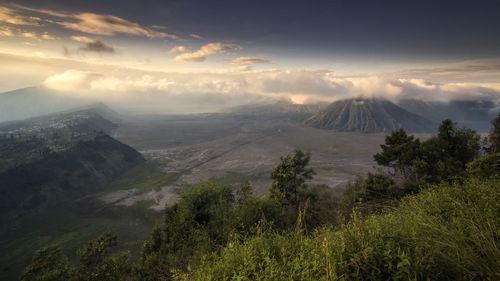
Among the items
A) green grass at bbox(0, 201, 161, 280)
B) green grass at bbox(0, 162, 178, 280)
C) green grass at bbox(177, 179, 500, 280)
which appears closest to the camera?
green grass at bbox(177, 179, 500, 280)

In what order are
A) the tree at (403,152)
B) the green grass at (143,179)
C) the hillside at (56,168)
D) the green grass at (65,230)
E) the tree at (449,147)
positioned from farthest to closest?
the green grass at (143,179) → the hillside at (56,168) → the green grass at (65,230) → the tree at (403,152) → the tree at (449,147)

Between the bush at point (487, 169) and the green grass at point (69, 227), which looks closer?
the bush at point (487, 169)

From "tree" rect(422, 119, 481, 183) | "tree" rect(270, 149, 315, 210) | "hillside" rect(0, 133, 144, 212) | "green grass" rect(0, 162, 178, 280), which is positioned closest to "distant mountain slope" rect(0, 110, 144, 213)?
"hillside" rect(0, 133, 144, 212)

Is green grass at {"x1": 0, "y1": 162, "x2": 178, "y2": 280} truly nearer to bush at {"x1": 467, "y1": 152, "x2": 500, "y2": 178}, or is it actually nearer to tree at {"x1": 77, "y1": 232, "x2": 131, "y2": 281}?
tree at {"x1": 77, "y1": 232, "x2": 131, "y2": 281}

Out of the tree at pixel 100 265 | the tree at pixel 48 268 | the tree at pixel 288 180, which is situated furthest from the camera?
the tree at pixel 288 180

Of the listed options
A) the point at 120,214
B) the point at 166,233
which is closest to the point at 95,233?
the point at 120,214

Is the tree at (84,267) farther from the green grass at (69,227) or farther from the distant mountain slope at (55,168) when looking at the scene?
the distant mountain slope at (55,168)

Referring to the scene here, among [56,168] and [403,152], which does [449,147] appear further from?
[56,168]

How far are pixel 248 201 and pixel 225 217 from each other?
2.81 metres

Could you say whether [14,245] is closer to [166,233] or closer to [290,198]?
[166,233]

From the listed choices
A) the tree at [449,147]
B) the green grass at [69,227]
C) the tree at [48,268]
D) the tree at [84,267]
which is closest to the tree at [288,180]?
the tree at [449,147]

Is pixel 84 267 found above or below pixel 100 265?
above

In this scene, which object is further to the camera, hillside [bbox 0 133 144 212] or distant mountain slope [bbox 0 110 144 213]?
distant mountain slope [bbox 0 110 144 213]

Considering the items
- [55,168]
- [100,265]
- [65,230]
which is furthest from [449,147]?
[55,168]
